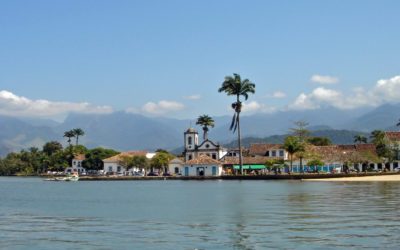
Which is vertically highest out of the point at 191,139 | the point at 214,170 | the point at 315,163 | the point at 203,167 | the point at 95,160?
the point at 191,139

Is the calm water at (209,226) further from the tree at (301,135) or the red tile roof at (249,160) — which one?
the red tile roof at (249,160)

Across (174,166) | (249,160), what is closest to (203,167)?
(249,160)

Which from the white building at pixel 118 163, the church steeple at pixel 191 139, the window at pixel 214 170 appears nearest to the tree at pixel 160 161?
the white building at pixel 118 163

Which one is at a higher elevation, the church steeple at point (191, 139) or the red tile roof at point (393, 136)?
the church steeple at point (191, 139)

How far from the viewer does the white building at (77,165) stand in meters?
177

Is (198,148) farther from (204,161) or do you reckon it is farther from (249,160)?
(204,161)

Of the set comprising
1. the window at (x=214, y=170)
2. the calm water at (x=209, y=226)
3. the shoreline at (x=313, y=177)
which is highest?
the window at (x=214, y=170)

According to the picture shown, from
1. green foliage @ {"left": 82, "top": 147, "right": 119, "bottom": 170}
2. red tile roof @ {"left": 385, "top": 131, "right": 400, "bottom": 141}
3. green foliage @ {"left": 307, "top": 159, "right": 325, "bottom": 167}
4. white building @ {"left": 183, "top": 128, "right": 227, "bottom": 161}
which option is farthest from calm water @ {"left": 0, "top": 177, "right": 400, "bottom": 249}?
green foliage @ {"left": 82, "top": 147, "right": 119, "bottom": 170}

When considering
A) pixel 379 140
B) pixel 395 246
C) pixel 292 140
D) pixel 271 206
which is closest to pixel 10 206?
pixel 271 206

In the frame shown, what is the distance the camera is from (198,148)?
15512 centimetres

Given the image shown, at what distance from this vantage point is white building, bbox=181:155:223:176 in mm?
126500

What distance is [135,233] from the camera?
27984 millimetres

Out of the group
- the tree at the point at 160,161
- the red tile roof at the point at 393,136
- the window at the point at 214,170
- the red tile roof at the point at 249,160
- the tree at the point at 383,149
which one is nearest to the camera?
the tree at the point at 383,149

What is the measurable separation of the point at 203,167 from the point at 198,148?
27.6 m
